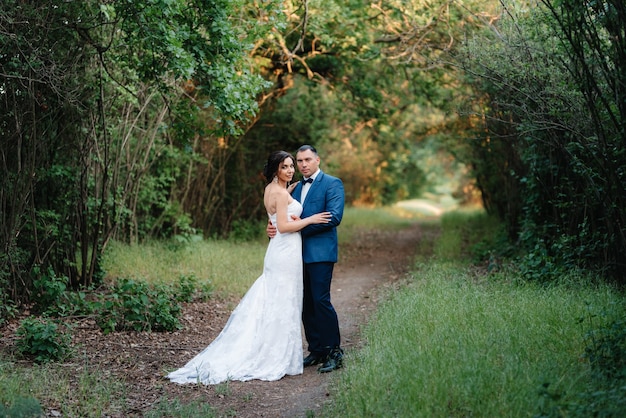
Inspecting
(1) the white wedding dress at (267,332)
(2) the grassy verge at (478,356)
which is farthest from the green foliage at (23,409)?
(2) the grassy verge at (478,356)

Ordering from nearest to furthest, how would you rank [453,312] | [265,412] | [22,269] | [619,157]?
[265,412], [453,312], [619,157], [22,269]

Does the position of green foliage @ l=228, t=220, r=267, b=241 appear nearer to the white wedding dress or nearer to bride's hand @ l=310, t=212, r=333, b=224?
the white wedding dress

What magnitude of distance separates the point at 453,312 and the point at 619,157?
111 inches

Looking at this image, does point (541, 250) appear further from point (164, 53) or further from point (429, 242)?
point (429, 242)

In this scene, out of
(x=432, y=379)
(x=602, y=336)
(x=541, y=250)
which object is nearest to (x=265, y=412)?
(x=432, y=379)

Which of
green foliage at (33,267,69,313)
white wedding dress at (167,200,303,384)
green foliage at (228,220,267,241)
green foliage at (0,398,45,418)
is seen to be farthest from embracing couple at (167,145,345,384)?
green foliage at (228,220,267,241)

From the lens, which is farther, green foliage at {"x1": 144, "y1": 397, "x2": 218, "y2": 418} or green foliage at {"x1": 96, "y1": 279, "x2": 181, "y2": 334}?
green foliage at {"x1": 96, "y1": 279, "x2": 181, "y2": 334}

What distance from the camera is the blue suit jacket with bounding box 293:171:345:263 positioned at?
6.95m

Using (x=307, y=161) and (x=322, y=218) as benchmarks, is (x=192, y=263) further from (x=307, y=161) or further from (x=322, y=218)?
(x=322, y=218)

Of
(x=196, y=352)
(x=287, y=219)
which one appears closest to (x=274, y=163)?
(x=287, y=219)

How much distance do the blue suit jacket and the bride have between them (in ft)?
0.29

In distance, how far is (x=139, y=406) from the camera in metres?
5.88

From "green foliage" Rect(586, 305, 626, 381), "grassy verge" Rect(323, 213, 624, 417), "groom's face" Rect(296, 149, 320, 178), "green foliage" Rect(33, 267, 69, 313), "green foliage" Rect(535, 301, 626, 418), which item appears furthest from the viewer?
"green foliage" Rect(33, 267, 69, 313)

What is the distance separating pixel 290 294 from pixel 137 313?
2.34 m
